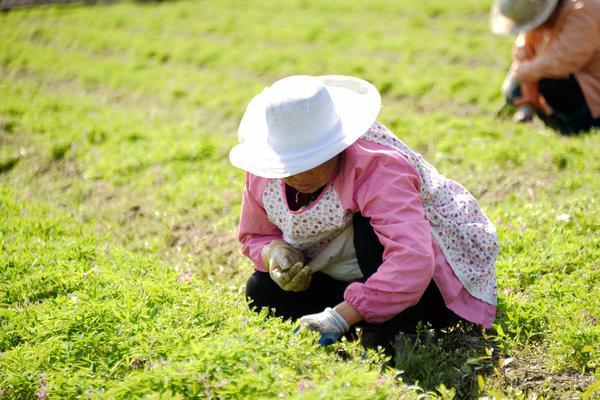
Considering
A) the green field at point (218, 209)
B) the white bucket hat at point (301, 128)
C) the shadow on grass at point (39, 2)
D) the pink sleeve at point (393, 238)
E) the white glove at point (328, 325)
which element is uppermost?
the white bucket hat at point (301, 128)

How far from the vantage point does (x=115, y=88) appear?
958 cm

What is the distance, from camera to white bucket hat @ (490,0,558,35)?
257 inches

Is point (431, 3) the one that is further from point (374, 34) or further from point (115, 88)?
point (115, 88)

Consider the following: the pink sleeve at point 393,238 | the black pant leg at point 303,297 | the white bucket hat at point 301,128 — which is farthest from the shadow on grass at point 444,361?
the white bucket hat at point 301,128

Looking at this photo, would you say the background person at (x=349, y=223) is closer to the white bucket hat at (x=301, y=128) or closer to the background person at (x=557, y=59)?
the white bucket hat at (x=301, y=128)

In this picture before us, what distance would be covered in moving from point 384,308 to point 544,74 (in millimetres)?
4259

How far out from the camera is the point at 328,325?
3408 millimetres

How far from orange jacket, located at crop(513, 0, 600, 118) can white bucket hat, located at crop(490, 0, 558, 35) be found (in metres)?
0.12

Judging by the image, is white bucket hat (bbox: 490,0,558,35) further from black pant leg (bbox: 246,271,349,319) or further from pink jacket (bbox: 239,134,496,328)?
black pant leg (bbox: 246,271,349,319)

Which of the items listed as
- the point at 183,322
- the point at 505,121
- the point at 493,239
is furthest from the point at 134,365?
the point at 505,121

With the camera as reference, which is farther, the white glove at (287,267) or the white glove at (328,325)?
the white glove at (287,267)

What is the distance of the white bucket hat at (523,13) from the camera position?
21.4 ft

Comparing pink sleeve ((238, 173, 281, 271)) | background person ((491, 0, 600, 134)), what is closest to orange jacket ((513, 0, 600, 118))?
background person ((491, 0, 600, 134))

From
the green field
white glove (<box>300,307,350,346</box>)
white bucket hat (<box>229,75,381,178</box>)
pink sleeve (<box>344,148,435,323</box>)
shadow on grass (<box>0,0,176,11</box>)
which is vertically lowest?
shadow on grass (<box>0,0,176,11</box>)
